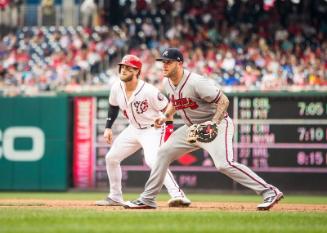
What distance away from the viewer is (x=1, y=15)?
79.8ft

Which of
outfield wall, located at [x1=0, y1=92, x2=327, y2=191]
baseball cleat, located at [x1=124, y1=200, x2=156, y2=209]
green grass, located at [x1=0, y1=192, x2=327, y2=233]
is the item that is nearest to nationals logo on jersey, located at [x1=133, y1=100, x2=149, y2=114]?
baseball cleat, located at [x1=124, y1=200, x2=156, y2=209]

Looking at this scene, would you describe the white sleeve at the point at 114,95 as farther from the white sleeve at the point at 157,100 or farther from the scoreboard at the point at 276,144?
the scoreboard at the point at 276,144

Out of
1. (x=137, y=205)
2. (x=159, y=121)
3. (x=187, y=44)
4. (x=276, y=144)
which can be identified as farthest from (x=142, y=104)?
(x=187, y=44)

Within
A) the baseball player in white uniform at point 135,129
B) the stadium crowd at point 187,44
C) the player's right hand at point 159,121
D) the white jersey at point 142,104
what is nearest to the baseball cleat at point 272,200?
the player's right hand at point 159,121

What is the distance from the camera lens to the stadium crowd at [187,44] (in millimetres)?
19250

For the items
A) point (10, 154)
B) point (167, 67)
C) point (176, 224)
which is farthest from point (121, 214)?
point (10, 154)

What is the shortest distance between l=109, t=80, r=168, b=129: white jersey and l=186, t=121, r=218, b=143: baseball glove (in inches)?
54.0

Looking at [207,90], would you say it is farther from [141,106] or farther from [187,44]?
[187,44]

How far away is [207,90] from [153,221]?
1939mm

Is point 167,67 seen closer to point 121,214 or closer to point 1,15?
point 121,214

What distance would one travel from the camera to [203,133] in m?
9.86

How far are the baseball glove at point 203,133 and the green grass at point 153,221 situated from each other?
846mm

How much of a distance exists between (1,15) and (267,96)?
10902 millimetres

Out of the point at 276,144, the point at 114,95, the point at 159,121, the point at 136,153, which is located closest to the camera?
the point at 159,121
